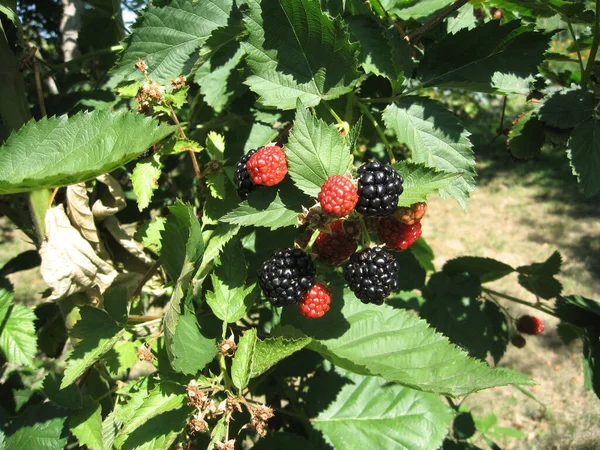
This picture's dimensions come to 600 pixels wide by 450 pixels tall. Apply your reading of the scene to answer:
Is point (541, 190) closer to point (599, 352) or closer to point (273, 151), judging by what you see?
point (599, 352)

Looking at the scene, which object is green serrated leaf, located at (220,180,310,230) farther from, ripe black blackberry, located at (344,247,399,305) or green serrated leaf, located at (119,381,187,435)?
green serrated leaf, located at (119,381,187,435)

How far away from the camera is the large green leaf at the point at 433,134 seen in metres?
0.88

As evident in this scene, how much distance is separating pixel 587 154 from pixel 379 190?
0.61 meters

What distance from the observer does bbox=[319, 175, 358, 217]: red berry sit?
686mm

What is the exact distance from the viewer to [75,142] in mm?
761

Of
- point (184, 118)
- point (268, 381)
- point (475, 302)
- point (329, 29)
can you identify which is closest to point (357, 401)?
point (268, 381)

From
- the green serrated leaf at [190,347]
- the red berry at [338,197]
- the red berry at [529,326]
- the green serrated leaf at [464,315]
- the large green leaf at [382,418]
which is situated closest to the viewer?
the red berry at [338,197]

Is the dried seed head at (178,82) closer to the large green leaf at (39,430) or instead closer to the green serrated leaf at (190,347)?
the green serrated leaf at (190,347)

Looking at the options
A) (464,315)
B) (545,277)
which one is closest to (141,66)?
(464,315)

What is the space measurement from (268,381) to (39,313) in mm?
636

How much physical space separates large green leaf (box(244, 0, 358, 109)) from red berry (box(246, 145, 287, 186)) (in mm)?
101

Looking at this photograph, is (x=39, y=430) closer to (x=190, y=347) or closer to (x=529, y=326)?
(x=190, y=347)

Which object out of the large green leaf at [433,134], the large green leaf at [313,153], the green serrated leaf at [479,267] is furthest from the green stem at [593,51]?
the large green leaf at [313,153]

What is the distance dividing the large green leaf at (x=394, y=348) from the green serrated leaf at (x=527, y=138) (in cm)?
52
